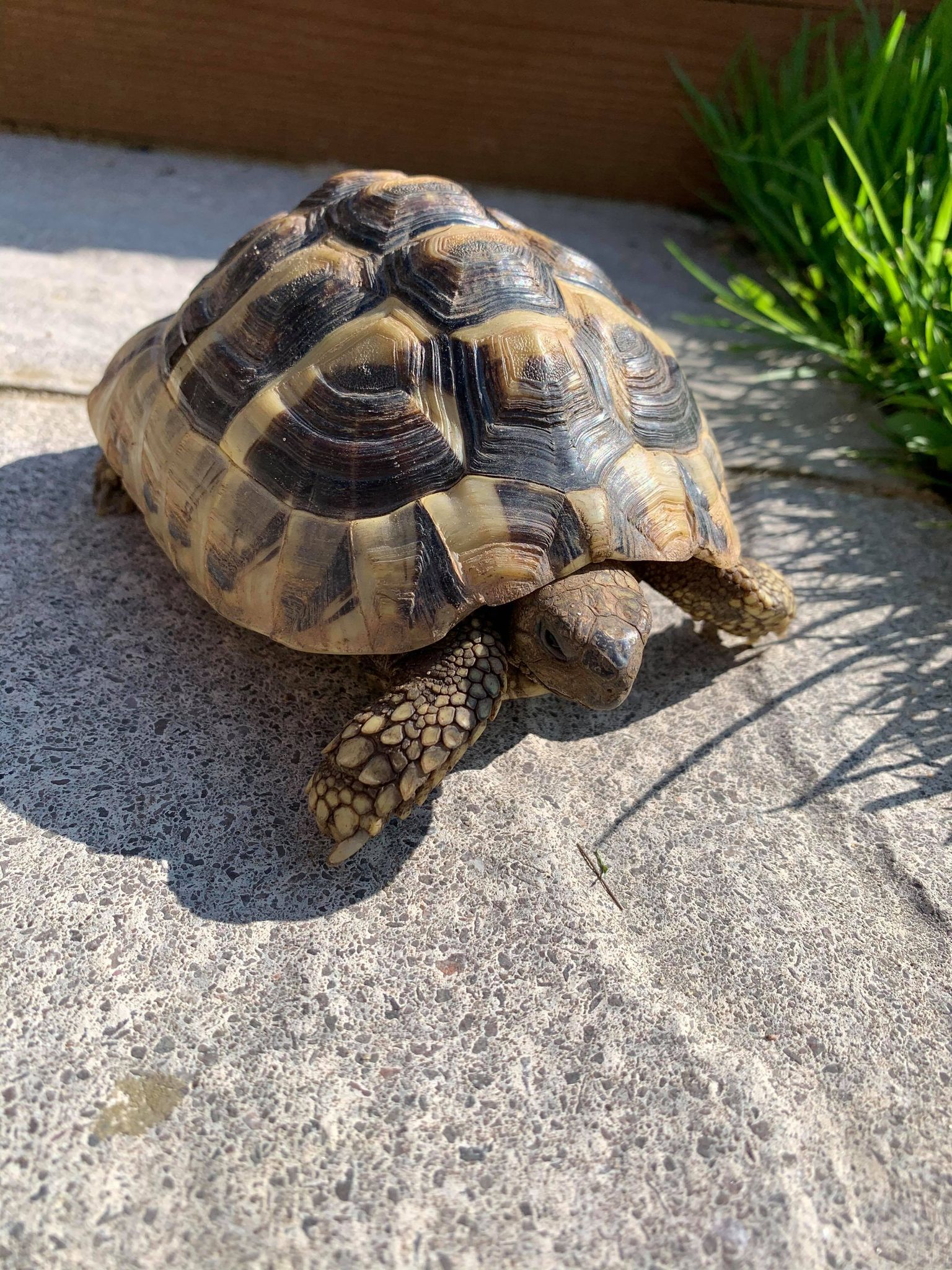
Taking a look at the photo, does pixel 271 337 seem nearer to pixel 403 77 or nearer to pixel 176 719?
pixel 176 719

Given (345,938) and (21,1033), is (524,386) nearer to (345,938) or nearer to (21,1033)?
(345,938)

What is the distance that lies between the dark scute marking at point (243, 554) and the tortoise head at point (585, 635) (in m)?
0.48

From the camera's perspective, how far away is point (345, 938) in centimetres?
161

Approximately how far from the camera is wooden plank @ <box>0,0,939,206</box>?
3.86 m

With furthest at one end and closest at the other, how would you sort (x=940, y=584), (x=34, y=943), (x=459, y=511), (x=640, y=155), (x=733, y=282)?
(x=640, y=155) → (x=733, y=282) → (x=940, y=584) → (x=459, y=511) → (x=34, y=943)

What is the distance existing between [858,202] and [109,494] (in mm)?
2586

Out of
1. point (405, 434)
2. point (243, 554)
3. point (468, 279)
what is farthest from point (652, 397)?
point (243, 554)

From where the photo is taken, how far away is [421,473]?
1743mm

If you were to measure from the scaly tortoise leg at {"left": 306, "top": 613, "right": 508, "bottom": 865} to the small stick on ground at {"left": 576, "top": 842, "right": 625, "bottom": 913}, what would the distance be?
0.32 metres

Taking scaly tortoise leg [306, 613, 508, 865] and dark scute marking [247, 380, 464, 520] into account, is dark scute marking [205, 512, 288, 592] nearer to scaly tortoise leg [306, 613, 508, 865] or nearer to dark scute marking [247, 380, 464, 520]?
dark scute marking [247, 380, 464, 520]

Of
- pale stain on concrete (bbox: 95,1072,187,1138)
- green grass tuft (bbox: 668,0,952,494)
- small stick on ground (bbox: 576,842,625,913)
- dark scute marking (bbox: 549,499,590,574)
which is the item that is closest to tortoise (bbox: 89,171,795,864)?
dark scute marking (bbox: 549,499,590,574)

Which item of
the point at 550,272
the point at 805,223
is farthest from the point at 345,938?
the point at 805,223

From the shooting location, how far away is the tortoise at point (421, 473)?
5.55 feet

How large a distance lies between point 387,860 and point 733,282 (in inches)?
104
